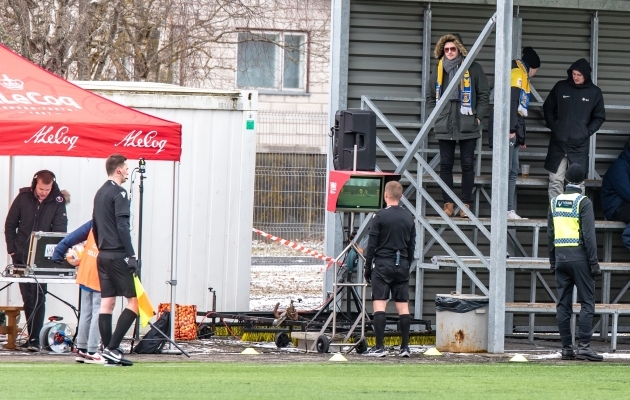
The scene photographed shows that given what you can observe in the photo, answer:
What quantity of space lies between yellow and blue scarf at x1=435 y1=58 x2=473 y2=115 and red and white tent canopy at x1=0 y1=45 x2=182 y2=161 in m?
3.59

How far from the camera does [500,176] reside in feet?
47.9

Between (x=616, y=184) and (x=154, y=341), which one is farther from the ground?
(x=616, y=184)

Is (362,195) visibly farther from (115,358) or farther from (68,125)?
(115,358)

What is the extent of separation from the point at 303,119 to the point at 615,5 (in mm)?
11598

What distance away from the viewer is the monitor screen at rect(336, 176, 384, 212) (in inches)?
580

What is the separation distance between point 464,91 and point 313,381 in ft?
18.7

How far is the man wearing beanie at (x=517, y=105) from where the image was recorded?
16.6m

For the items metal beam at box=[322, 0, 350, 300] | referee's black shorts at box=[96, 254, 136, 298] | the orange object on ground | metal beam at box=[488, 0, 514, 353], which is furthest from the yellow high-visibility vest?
referee's black shorts at box=[96, 254, 136, 298]

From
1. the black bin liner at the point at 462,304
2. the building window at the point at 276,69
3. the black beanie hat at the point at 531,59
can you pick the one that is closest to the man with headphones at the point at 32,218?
the black bin liner at the point at 462,304

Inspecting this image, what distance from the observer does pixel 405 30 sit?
17250 millimetres

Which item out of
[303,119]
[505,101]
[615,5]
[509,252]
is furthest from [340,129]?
[303,119]

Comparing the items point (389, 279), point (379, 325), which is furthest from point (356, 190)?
point (379, 325)

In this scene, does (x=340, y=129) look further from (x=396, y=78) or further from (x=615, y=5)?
(x=615, y=5)

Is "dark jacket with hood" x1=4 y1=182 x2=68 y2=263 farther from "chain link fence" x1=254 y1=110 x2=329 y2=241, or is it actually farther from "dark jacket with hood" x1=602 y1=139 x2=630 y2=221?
"chain link fence" x1=254 y1=110 x2=329 y2=241
